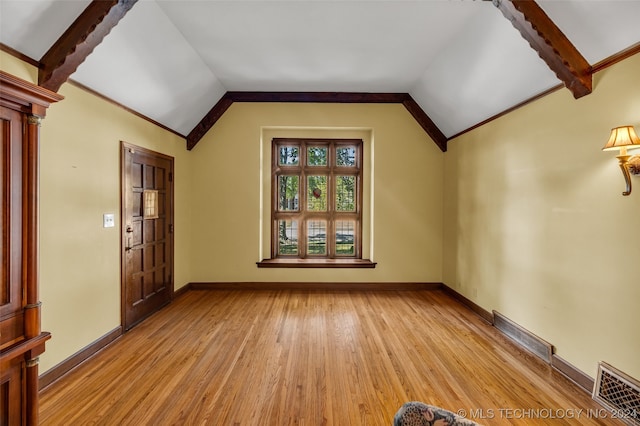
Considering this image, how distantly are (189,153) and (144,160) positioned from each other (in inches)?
43.9

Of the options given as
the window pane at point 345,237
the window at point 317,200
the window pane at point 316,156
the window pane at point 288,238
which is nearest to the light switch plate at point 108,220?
the window at point 317,200

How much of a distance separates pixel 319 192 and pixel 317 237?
0.79m

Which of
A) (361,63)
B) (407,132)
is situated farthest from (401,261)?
(361,63)

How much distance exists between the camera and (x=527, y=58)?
245cm

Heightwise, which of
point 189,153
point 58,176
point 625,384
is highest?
point 189,153

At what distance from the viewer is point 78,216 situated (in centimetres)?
242

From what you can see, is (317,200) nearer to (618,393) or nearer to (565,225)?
(565,225)

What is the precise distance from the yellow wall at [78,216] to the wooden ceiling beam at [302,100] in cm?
126

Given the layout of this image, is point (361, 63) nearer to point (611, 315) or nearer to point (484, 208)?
point (484, 208)

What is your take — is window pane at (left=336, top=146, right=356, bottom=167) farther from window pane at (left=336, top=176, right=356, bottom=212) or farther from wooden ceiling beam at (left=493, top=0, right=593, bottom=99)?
wooden ceiling beam at (left=493, top=0, right=593, bottom=99)

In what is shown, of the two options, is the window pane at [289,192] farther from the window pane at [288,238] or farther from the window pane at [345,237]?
the window pane at [345,237]

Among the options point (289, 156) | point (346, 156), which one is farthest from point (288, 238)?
point (346, 156)

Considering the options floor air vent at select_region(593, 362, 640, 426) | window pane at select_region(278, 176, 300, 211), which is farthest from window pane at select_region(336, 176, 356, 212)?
floor air vent at select_region(593, 362, 640, 426)

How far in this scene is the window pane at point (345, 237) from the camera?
15.9 feet
